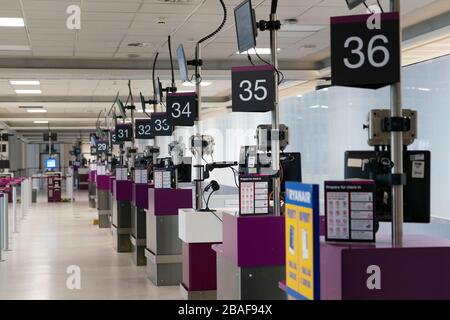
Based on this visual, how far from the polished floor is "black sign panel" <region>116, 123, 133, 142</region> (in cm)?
184

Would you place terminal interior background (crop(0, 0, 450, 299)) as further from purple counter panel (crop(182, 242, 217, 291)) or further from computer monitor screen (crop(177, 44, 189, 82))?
purple counter panel (crop(182, 242, 217, 291))

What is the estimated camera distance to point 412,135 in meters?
3.24

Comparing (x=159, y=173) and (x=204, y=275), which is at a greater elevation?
(x=159, y=173)

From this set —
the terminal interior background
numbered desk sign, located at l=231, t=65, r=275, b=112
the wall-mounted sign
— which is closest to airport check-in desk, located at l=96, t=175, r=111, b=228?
the terminal interior background

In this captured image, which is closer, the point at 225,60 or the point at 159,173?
the point at 159,173

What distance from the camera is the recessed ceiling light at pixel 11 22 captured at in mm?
8602

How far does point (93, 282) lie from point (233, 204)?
212 cm

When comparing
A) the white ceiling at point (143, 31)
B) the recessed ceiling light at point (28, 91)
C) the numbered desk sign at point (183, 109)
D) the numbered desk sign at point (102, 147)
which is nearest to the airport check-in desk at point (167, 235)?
the numbered desk sign at point (183, 109)

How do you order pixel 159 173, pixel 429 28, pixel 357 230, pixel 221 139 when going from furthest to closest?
1. pixel 221 139
2. pixel 429 28
3. pixel 159 173
4. pixel 357 230

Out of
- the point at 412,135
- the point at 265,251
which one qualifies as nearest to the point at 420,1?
the point at 265,251

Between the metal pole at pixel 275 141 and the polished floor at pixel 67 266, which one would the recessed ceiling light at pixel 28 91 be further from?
the metal pole at pixel 275 141

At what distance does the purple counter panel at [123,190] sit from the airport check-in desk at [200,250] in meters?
A: 4.33
